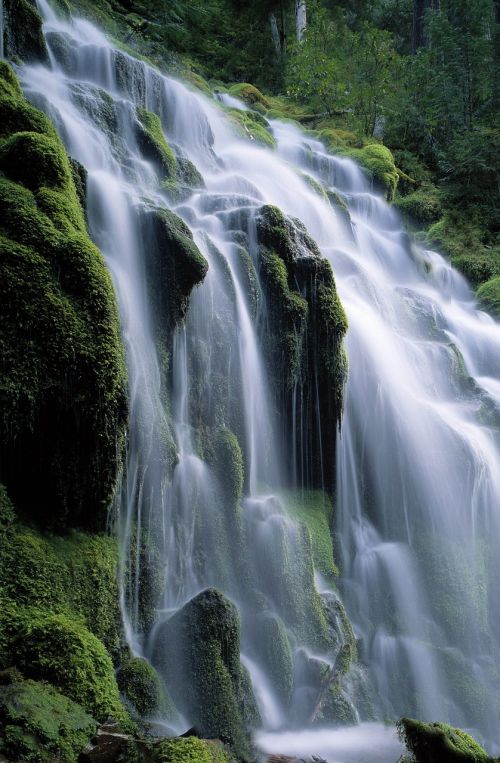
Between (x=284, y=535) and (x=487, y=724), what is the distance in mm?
3225

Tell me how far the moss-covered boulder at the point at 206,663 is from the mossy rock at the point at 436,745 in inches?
56.5

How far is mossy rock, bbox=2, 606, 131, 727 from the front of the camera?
165 inches

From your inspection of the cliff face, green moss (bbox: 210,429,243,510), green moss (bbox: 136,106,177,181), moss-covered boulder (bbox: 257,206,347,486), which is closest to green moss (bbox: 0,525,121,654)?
the cliff face

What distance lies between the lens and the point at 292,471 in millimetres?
8609

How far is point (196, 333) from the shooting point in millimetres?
7770

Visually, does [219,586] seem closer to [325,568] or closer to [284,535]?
[284,535]

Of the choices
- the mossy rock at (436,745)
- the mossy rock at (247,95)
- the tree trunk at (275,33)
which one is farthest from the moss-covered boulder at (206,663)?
the tree trunk at (275,33)

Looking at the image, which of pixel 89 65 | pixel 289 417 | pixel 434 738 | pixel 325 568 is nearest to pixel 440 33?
pixel 89 65

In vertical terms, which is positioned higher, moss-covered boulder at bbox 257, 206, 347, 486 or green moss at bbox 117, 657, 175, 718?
moss-covered boulder at bbox 257, 206, 347, 486

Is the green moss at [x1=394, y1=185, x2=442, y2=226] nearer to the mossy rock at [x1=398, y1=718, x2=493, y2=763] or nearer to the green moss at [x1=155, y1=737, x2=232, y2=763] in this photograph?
the mossy rock at [x1=398, y1=718, x2=493, y2=763]

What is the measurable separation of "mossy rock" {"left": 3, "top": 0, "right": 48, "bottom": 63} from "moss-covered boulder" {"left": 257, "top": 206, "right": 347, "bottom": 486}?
6.16 m

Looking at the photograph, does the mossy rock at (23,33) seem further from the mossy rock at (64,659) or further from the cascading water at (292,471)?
the mossy rock at (64,659)

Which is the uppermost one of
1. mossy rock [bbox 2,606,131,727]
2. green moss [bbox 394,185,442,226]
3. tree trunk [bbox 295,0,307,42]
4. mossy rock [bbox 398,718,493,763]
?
tree trunk [bbox 295,0,307,42]

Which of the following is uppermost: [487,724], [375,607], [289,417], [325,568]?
[289,417]
